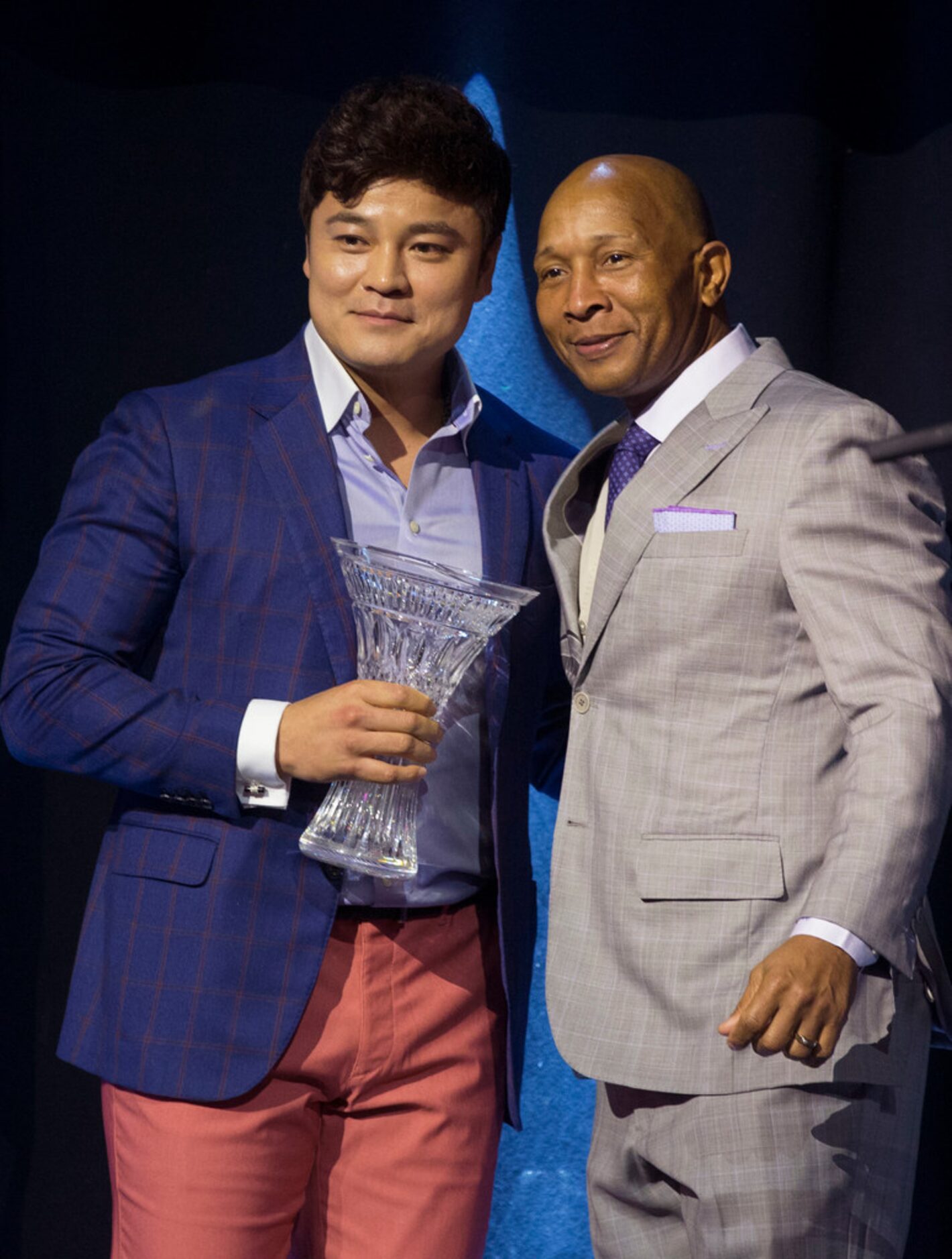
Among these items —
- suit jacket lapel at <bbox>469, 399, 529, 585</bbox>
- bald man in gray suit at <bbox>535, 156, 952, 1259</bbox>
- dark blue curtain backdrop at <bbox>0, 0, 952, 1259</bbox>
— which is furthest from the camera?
dark blue curtain backdrop at <bbox>0, 0, 952, 1259</bbox>

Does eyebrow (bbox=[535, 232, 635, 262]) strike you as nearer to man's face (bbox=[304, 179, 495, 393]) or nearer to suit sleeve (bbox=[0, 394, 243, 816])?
man's face (bbox=[304, 179, 495, 393])

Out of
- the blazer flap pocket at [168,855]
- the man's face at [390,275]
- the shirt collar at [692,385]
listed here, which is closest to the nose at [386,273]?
the man's face at [390,275]

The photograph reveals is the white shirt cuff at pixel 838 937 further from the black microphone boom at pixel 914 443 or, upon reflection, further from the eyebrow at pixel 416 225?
the eyebrow at pixel 416 225

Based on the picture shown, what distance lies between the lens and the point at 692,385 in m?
1.90

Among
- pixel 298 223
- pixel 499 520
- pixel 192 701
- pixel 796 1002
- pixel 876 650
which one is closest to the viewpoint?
pixel 796 1002

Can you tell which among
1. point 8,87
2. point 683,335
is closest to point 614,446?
point 683,335

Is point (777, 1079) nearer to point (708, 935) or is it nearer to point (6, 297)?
point (708, 935)

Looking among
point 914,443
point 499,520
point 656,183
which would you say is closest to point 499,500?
point 499,520

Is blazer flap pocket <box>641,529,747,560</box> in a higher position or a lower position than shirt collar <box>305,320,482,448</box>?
lower

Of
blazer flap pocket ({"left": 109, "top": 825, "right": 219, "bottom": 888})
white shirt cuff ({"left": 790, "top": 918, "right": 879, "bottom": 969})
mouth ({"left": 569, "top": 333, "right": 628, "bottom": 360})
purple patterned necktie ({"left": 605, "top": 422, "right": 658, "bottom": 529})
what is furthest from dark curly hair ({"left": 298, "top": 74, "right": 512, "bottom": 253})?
white shirt cuff ({"left": 790, "top": 918, "right": 879, "bottom": 969})

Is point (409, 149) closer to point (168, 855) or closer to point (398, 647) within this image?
point (398, 647)

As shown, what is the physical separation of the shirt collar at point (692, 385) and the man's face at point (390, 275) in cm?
29

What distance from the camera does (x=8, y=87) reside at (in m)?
2.48

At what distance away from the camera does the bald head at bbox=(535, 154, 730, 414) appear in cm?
189
